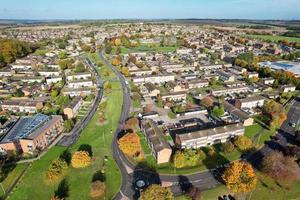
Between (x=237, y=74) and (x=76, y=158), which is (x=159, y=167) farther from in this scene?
(x=237, y=74)

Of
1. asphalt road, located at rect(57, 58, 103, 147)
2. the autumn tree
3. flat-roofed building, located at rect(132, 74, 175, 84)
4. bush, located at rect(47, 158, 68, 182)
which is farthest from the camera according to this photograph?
flat-roofed building, located at rect(132, 74, 175, 84)

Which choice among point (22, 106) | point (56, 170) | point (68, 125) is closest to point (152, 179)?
point (56, 170)

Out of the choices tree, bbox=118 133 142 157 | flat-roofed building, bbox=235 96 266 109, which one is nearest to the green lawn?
tree, bbox=118 133 142 157

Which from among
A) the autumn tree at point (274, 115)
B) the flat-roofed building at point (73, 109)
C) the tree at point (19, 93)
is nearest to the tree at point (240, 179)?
the autumn tree at point (274, 115)

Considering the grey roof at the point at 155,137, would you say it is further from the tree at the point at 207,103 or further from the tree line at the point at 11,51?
the tree line at the point at 11,51

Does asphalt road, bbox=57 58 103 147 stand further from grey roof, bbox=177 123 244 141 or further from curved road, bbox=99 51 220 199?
grey roof, bbox=177 123 244 141
